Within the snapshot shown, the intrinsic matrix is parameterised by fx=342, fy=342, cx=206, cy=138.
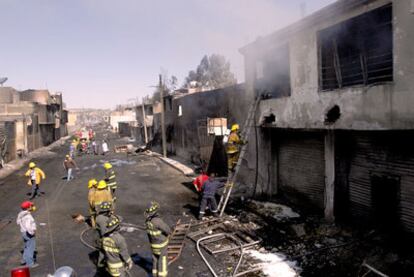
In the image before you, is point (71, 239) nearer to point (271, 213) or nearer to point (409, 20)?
point (271, 213)

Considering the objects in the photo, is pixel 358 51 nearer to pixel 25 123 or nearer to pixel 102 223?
pixel 102 223

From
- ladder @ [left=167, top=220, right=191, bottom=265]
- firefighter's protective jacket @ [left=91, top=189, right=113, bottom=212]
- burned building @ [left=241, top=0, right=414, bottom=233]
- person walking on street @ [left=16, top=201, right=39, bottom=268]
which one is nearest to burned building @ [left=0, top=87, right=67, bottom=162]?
firefighter's protective jacket @ [left=91, top=189, right=113, bottom=212]

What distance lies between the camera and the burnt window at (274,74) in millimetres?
11284

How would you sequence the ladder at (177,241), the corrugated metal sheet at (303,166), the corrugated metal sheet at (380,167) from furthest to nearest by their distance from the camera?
the corrugated metal sheet at (303,166) → the ladder at (177,241) → the corrugated metal sheet at (380,167)

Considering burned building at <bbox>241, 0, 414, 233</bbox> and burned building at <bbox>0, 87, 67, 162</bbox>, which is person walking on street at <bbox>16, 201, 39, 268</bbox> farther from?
burned building at <bbox>0, 87, 67, 162</bbox>

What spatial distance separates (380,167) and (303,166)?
2881 millimetres

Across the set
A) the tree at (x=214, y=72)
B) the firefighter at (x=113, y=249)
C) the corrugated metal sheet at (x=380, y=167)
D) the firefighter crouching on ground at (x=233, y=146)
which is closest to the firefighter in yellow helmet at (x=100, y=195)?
the firefighter at (x=113, y=249)

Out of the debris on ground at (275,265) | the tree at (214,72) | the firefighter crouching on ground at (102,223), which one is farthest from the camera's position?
the tree at (214,72)

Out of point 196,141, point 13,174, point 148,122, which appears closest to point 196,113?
point 196,141

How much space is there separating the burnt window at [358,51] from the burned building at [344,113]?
0.02 meters

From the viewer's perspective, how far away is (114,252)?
18.8ft

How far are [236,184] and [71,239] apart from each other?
6861mm

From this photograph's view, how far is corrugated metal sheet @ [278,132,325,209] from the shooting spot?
9.87m

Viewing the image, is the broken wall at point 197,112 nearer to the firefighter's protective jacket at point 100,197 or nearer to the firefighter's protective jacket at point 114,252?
the firefighter's protective jacket at point 100,197
